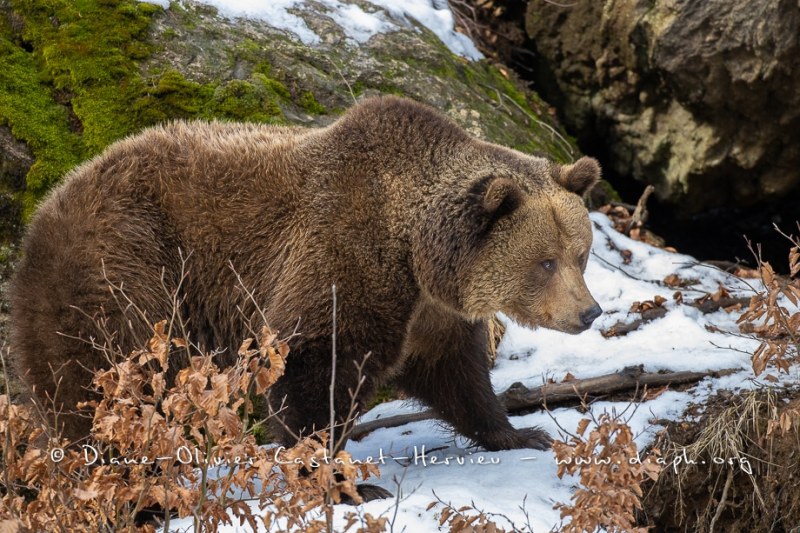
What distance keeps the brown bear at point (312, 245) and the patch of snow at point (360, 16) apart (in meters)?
3.06

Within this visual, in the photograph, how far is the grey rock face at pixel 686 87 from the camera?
8.55 metres

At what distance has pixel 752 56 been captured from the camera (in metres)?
8.56

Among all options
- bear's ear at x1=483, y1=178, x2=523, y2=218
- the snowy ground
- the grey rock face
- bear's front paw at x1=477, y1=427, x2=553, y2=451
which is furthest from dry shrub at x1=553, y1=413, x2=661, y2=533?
the grey rock face

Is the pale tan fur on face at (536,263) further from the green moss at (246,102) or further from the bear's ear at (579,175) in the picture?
the green moss at (246,102)

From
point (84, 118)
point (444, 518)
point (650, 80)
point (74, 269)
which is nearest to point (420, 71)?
point (650, 80)

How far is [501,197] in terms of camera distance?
5.36 metres

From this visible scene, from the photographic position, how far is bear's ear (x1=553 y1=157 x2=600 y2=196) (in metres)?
5.71

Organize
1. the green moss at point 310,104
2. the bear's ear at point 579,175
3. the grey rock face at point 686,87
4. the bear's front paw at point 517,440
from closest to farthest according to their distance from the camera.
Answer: the bear's ear at point 579,175 → the bear's front paw at point 517,440 → the green moss at point 310,104 → the grey rock face at point 686,87

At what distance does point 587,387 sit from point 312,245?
239cm

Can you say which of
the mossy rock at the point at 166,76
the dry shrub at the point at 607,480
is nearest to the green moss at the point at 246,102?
the mossy rock at the point at 166,76

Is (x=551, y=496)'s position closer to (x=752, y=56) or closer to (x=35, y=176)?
(x=35, y=176)

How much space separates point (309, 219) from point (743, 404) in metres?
2.99

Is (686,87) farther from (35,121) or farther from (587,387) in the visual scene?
(35,121)

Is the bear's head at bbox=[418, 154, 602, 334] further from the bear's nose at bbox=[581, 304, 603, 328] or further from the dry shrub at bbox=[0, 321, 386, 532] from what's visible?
the dry shrub at bbox=[0, 321, 386, 532]
